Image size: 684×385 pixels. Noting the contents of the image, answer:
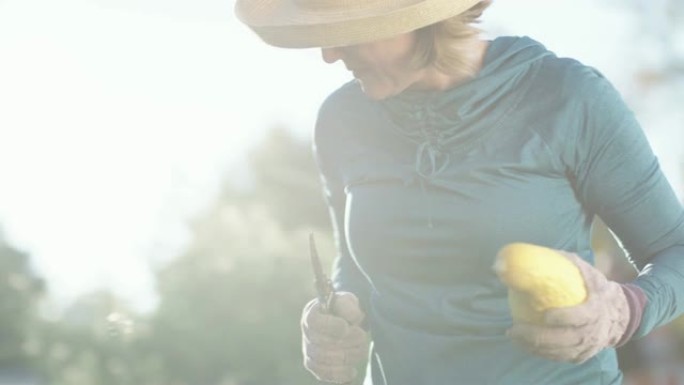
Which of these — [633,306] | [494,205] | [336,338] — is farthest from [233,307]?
[633,306]

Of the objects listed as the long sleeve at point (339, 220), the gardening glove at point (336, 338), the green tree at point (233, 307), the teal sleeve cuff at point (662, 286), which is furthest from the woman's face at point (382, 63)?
the green tree at point (233, 307)

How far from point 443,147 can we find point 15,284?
589cm

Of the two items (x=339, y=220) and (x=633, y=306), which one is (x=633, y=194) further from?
(x=339, y=220)

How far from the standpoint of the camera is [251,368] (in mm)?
7398

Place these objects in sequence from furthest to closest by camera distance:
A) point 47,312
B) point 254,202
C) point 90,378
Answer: point 254,202 < point 47,312 < point 90,378

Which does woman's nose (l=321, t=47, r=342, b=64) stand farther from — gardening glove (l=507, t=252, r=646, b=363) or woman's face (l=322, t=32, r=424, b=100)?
gardening glove (l=507, t=252, r=646, b=363)

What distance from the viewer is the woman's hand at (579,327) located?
80.5 inches

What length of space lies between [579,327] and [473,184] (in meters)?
0.36

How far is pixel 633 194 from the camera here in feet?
7.56

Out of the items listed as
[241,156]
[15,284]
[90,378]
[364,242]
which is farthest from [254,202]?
[364,242]

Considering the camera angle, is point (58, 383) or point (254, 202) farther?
point (254, 202)

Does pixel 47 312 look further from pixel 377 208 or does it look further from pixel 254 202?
pixel 377 208

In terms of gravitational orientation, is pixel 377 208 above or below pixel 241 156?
above

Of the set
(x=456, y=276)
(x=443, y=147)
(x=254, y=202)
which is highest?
(x=443, y=147)
